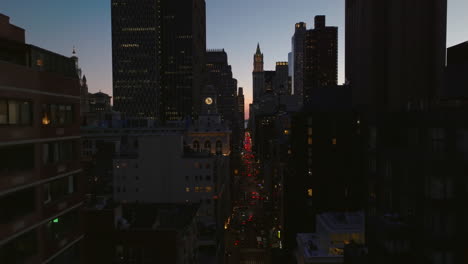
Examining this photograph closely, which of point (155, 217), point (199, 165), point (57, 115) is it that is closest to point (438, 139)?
point (57, 115)

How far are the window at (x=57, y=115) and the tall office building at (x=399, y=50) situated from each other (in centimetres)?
5693

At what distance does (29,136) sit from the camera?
21.2 m

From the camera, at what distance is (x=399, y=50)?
80125 mm

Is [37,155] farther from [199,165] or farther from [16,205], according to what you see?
[199,165]

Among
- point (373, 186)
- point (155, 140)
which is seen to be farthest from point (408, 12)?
point (155, 140)

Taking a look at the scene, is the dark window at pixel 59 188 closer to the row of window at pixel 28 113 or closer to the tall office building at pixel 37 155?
the tall office building at pixel 37 155

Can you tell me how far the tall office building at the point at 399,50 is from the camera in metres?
73.9

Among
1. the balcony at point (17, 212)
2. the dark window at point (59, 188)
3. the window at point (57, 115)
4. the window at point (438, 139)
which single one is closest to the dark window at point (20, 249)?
the balcony at point (17, 212)

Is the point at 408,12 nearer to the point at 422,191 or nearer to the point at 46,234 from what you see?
the point at 422,191

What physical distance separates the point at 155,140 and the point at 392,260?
239 feet

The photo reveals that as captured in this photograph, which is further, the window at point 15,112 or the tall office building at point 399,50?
the tall office building at point 399,50

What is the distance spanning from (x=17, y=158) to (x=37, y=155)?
1247 millimetres

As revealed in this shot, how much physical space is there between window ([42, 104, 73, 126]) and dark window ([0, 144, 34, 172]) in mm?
2148

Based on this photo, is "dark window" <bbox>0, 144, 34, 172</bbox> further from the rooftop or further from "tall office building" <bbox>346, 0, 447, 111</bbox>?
"tall office building" <bbox>346, 0, 447, 111</bbox>
